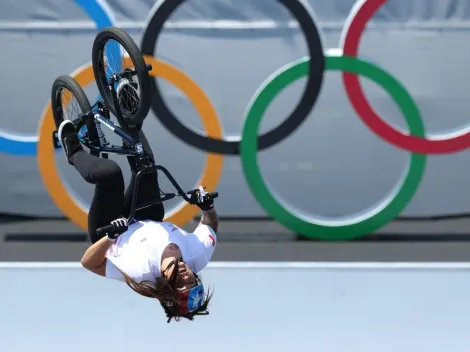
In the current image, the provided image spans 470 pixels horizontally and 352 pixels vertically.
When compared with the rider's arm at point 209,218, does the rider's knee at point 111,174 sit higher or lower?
higher

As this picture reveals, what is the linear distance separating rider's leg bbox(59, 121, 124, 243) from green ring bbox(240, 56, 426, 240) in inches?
99.6

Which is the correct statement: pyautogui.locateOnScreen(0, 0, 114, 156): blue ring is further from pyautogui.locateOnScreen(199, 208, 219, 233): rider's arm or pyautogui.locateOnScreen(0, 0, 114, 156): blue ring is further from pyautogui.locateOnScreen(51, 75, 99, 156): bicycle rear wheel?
pyautogui.locateOnScreen(199, 208, 219, 233): rider's arm

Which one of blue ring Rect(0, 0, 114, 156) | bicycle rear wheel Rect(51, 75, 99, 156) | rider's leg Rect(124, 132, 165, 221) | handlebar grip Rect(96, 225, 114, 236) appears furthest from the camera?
blue ring Rect(0, 0, 114, 156)

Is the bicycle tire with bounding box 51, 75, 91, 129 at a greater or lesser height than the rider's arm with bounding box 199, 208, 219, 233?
greater

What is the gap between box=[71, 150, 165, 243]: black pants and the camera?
124 inches

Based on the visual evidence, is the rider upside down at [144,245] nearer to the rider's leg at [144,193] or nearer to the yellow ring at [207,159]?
the rider's leg at [144,193]

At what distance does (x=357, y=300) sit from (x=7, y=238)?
9.48 ft

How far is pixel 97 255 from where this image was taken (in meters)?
3.12

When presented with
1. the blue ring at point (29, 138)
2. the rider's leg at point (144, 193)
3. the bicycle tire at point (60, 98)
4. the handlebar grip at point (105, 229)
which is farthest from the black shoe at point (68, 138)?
the blue ring at point (29, 138)

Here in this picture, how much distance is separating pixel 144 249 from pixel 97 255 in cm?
20

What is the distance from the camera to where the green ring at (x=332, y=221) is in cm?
570

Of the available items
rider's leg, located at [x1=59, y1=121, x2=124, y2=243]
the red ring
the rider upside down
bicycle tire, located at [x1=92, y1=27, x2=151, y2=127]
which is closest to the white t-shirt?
the rider upside down

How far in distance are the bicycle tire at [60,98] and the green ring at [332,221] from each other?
207 centimetres

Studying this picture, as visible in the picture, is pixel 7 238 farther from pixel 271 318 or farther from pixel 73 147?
pixel 73 147
